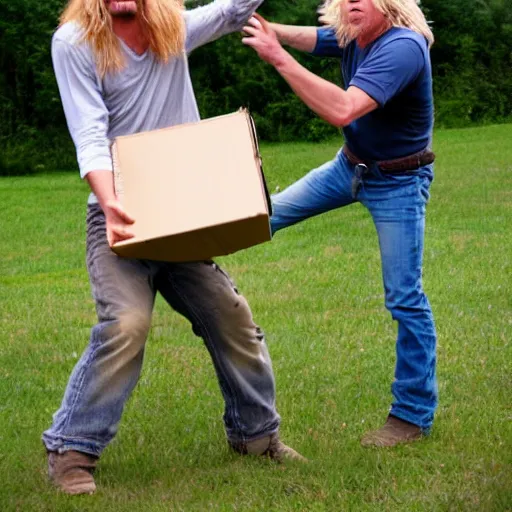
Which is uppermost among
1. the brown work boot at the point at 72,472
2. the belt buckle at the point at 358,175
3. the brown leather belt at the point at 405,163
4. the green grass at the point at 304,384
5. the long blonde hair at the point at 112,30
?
the long blonde hair at the point at 112,30

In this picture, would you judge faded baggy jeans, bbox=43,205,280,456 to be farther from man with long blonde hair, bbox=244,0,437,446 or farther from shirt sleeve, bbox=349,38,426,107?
shirt sleeve, bbox=349,38,426,107

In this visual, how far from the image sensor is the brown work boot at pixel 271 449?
5.75m

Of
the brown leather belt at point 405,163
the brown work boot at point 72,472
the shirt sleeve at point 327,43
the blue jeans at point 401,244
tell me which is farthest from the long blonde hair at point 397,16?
the brown work boot at point 72,472

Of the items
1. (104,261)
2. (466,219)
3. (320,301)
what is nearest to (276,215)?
(104,261)

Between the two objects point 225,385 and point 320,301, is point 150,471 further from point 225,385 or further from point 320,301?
point 320,301

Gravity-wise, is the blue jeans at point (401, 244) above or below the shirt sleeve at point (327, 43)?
below

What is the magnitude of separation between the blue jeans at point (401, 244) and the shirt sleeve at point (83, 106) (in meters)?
1.31

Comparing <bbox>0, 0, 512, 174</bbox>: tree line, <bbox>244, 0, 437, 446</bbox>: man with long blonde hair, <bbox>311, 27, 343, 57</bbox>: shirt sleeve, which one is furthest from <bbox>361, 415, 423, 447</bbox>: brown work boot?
<bbox>0, 0, 512, 174</bbox>: tree line

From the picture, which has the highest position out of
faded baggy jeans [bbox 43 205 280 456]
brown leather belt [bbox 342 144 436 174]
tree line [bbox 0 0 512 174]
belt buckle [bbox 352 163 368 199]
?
brown leather belt [bbox 342 144 436 174]

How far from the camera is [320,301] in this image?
32.6 ft

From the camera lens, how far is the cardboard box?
194 inches

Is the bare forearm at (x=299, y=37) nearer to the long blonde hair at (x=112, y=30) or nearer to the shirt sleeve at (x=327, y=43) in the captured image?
the shirt sleeve at (x=327, y=43)

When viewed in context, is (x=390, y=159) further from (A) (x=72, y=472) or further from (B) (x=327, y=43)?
(A) (x=72, y=472)

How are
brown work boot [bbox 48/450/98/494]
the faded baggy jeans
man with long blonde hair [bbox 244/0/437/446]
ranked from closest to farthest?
1. the faded baggy jeans
2. brown work boot [bbox 48/450/98/494]
3. man with long blonde hair [bbox 244/0/437/446]
